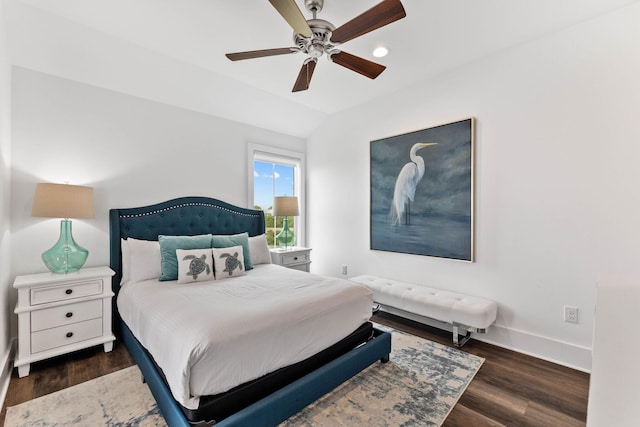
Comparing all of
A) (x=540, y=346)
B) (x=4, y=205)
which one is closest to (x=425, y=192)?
(x=540, y=346)

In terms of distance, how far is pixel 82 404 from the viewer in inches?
75.2

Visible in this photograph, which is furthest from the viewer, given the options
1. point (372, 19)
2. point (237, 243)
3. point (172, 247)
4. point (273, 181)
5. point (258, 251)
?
point (273, 181)

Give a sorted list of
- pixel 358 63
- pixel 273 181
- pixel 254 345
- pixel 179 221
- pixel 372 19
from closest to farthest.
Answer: pixel 254 345 → pixel 372 19 → pixel 358 63 → pixel 179 221 → pixel 273 181

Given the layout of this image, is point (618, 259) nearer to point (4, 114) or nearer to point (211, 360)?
point (211, 360)

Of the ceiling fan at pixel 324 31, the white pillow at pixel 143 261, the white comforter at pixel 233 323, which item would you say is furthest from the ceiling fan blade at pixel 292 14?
the white pillow at pixel 143 261

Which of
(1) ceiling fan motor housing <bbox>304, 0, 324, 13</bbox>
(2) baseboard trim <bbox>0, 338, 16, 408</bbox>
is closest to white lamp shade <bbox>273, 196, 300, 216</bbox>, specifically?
(1) ceiling fan motor housing <bbox>304, 0, 324, 13</bbox>

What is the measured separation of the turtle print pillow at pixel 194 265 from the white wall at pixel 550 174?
90.5 inches

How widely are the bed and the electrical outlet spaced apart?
1.50 metres

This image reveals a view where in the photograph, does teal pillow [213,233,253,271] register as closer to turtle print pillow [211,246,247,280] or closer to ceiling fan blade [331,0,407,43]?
turtle print pillow [211,246,247,280]

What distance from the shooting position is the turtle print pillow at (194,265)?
8.60 ft

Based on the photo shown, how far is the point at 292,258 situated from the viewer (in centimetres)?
408

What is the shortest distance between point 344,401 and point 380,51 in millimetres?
2862

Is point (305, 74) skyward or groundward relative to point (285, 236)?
skyward

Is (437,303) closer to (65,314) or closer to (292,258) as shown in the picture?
(292,258)
